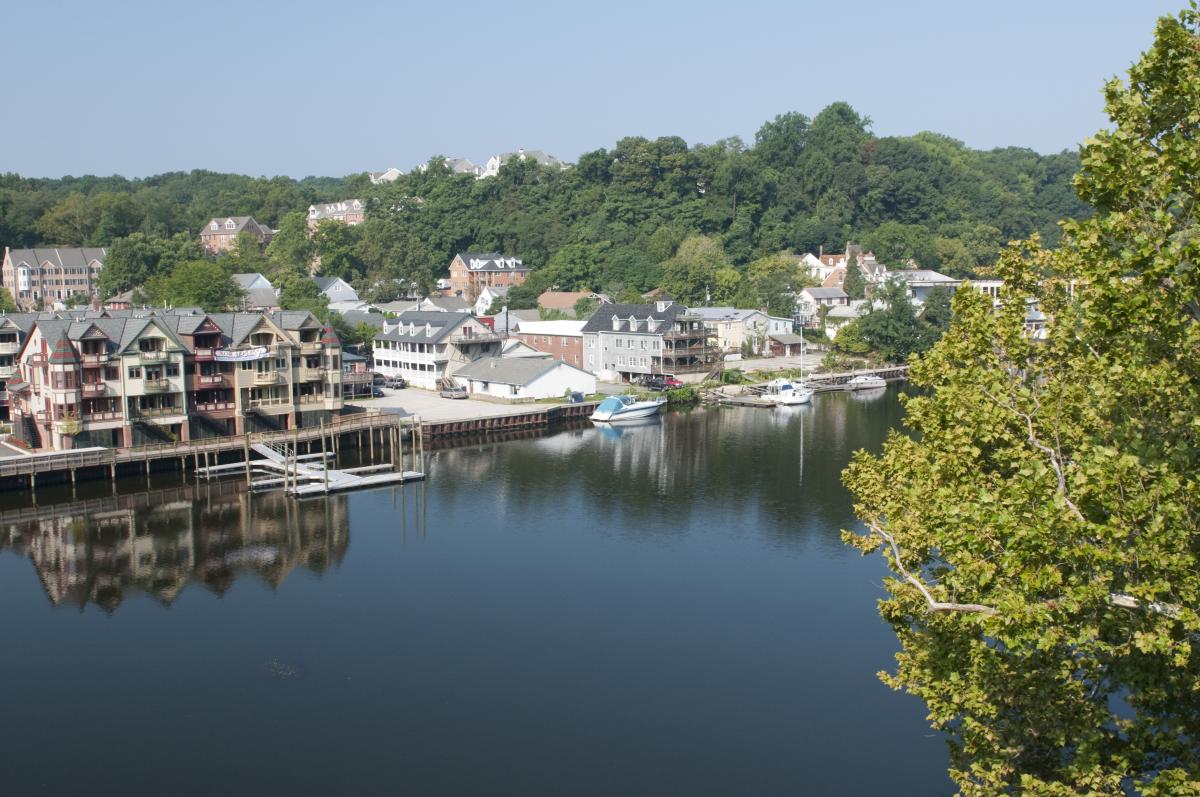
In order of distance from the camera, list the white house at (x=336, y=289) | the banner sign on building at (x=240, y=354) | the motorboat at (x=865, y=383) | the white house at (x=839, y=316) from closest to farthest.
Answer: the banner sign on building at (x=240, y=354)
the motorboat at (x=865, y=383)
the white house at (x=839, y=316)
the white house at (x=336, y=289)

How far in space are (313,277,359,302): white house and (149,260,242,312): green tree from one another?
18.3 meters

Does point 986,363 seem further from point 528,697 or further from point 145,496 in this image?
point 145,496

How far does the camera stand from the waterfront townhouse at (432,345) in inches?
2429

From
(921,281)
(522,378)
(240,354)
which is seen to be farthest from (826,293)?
(240,354)

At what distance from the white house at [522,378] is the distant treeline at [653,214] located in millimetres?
26105

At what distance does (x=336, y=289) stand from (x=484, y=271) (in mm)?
14080

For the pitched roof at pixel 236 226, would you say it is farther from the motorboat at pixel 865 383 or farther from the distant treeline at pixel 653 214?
the motorboat at pixel 865 383

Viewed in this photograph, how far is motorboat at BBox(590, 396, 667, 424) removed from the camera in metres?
55.8

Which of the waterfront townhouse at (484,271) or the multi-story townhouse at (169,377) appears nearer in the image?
the multi-story townhouse at (169,377)

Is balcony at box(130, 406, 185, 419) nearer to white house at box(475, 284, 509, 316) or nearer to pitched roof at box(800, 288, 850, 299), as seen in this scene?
white house at box(475, 284, 509, 316)

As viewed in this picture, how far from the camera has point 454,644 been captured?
2578 centimetres

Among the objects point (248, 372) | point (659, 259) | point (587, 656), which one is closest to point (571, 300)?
point (659, 259)

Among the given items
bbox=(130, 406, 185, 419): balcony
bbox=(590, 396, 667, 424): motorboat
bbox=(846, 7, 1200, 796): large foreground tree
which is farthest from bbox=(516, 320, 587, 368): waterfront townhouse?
bbox=(846, 7, 1200, 796): large foreground tree

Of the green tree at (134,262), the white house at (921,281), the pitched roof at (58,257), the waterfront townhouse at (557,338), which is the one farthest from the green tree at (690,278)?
the pitched roof at (58,257)
